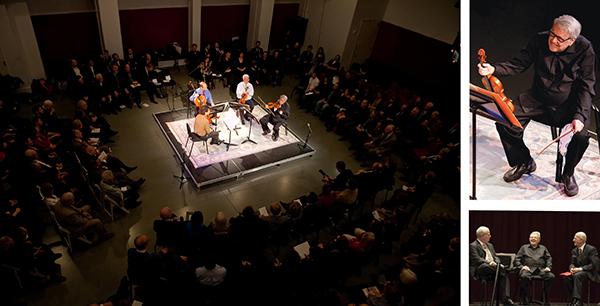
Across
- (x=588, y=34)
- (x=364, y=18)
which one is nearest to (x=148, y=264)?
(x=588, y=34)

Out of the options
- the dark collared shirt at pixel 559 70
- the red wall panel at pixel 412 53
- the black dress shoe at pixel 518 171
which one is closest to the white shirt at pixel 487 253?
the black dress shoe at pixel 518 171

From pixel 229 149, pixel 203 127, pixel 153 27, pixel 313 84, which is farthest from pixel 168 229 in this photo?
pixel 153 27

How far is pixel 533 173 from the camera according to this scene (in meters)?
2.76

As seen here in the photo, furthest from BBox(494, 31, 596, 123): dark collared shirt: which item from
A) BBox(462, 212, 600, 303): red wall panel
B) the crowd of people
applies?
the crowd of people

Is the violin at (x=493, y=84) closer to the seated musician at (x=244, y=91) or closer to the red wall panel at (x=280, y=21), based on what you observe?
the seated musician at (x=244, y=91)

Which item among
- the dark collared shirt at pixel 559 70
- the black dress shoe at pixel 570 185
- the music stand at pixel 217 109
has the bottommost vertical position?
the music stand at pixel 217 109

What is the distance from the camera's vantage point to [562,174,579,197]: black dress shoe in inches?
106

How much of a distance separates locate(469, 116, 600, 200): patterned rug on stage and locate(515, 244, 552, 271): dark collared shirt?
0.34 m

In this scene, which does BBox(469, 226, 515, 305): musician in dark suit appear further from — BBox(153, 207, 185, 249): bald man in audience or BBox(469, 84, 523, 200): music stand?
BBox(153, 207, 185, 249): bald man in audience

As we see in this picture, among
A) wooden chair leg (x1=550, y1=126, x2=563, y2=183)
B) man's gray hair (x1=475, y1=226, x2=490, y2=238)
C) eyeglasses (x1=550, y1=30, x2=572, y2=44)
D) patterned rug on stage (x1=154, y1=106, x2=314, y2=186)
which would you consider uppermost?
eyeglasses (x1=550, y1=30, x2=572, y2=44)

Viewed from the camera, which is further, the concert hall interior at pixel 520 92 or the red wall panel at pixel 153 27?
the red wall panel at pixel 153 27

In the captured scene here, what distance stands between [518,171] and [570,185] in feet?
1.20

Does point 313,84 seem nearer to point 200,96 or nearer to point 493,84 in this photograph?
point 200,96

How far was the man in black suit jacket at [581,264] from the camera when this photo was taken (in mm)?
2629
